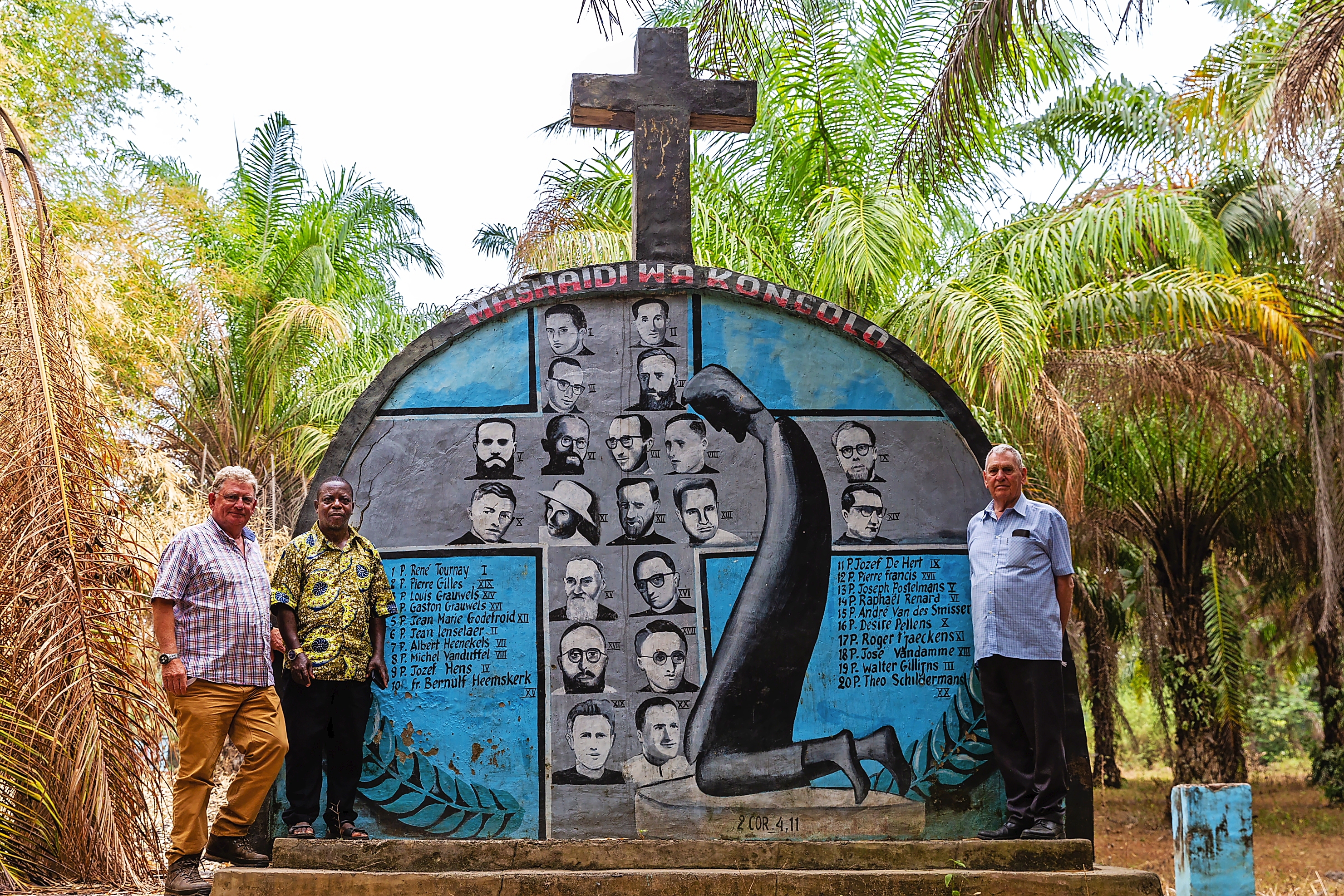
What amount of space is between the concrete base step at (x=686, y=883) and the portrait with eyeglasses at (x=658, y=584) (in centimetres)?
123

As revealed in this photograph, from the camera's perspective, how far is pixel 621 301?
5934mm

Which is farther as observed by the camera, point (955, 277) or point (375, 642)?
point (955, 277)

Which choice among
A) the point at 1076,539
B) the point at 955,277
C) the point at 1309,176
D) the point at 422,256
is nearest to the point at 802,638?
the point at 955,277

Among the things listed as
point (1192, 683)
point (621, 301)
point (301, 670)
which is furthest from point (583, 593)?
point (1192, 683)

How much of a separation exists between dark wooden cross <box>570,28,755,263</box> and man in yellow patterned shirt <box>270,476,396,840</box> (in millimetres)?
2033

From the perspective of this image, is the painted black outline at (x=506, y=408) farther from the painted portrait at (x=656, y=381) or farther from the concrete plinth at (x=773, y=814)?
the concrete plinth at (x=773, y=814)

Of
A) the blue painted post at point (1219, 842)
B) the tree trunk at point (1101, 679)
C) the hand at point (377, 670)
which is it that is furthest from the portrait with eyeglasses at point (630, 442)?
the tree trunk at point (1101, 679)

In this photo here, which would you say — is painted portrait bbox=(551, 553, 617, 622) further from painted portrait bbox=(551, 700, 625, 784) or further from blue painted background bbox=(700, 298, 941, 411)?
blue painted background bbox=(700, 298, 941, 411)

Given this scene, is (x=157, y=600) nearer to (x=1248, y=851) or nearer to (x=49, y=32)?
(x=1248, y=851)

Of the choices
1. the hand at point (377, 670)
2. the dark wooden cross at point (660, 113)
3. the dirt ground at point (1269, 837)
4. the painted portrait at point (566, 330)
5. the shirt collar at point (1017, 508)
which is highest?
the dark wooden cross at point (660, 113)

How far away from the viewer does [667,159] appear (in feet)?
20.2

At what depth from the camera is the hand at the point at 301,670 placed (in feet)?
17.1

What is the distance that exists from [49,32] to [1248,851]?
1615cm

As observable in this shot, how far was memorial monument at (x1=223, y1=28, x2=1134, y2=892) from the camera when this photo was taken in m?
5.56
